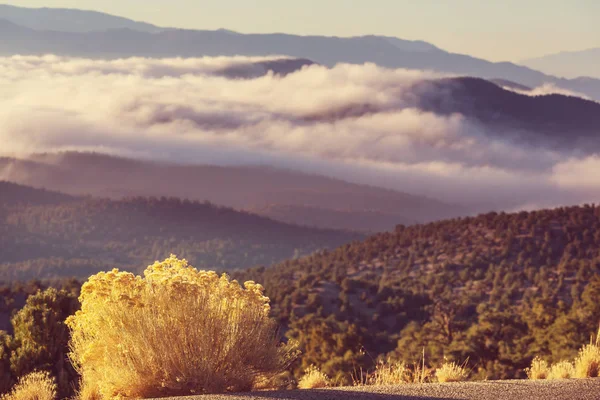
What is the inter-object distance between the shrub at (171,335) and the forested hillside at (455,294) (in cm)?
1156

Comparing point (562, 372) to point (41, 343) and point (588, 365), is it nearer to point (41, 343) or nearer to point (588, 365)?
point (588, 365)

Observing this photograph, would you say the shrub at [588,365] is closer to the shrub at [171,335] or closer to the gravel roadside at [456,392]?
the gravel roadside at [456,392]

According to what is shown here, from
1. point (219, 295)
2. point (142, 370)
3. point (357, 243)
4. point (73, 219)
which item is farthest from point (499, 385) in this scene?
point (73, 219)

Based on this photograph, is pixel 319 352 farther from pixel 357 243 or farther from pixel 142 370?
pixel 357 243

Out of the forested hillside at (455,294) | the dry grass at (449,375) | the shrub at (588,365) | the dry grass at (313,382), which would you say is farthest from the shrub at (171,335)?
the forested hillside at (455,294)

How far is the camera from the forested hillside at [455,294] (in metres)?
44.0

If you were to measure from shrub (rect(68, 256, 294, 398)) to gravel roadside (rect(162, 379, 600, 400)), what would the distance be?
873 mm

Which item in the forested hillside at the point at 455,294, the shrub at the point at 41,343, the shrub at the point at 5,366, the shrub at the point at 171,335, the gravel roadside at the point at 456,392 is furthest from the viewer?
the forested hillside at the point at 455,294

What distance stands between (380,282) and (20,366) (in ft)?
264

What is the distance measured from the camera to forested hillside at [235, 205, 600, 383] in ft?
144

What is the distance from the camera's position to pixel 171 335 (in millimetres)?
11133

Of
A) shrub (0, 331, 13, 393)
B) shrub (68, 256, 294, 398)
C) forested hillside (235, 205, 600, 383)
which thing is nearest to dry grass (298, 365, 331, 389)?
shrub (68, 256, 294, 398)

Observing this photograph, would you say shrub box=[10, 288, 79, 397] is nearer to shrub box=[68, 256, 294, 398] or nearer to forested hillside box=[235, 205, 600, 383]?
shrub box=[68, 256, 294, 398]

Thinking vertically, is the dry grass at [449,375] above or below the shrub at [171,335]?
below
